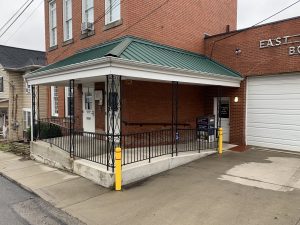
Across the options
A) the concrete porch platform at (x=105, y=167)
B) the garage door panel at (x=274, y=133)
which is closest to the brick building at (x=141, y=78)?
the concrete porch platform at (x=105, y=167)

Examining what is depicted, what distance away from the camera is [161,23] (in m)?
11.1

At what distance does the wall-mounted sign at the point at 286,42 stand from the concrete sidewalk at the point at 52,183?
27.9ft

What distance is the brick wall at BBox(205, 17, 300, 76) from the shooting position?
10.6m

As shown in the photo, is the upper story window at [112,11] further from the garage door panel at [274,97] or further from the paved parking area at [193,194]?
the garage door panel at [274,97]

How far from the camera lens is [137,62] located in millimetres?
7320

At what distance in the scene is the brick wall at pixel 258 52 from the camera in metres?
10.6

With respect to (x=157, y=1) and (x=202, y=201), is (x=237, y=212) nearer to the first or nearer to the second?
(x=202, y=201)

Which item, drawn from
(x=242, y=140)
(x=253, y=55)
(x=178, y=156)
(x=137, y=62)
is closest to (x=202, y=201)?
(x=178, y=156)

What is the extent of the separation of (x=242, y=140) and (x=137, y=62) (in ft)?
22.7

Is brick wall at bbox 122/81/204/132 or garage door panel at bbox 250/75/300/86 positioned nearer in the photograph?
brick wall at bbox 122/81/204/132

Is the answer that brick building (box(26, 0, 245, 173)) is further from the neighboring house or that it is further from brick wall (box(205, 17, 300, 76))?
the neighboring house

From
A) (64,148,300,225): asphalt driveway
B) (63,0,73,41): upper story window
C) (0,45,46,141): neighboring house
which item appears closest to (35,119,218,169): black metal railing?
(64,148,300,225): asphalt driveway

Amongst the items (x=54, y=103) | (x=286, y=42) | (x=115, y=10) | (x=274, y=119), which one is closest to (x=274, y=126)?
(x=274, y=119)

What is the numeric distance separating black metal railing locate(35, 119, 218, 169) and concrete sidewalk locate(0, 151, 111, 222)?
725 millimetres
